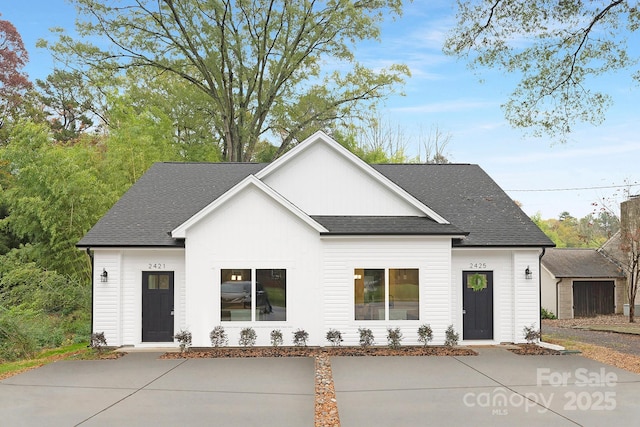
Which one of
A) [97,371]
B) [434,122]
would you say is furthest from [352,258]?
[434,122]

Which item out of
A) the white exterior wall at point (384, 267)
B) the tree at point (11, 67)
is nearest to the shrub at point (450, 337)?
the white exterior wall at point (384, 267)

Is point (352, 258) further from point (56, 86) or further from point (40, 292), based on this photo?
point (56, 86)

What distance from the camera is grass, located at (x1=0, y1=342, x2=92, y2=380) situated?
11510 mm

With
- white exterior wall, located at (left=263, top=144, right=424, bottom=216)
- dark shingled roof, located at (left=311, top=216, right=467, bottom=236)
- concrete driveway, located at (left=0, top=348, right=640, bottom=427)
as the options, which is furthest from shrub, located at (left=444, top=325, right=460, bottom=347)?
white exterior wall, located at (left=263, top=144, right=424, bottom=216)

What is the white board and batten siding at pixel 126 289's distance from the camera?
1414 cm

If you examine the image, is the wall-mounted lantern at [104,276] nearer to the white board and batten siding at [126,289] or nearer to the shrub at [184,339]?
the white board and batten siding at [126,289]

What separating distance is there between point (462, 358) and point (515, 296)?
3.16 meters

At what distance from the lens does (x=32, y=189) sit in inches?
784

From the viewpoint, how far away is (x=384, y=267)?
14.2 meters

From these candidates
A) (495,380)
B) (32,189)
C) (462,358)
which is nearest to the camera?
(495,380)

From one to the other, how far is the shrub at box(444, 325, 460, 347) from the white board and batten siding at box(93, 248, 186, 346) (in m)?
6.89

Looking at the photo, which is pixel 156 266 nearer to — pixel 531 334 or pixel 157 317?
pixel 157 317

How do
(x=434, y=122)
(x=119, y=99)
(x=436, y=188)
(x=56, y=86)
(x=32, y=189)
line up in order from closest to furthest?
(x=436, y=188)
(x=32, y=189)
(x=119, y=99)
(x=56, y=86)
(x=434, y=122)

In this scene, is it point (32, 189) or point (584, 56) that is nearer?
point (584, 56)
